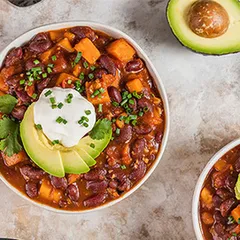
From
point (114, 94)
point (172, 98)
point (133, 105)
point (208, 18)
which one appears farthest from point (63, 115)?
point (208, 18)

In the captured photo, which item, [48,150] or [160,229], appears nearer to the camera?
[48,150]

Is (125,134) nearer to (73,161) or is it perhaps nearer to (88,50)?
(73,161)

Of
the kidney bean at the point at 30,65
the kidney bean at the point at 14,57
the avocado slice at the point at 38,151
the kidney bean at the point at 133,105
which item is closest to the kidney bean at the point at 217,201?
the kidney bean at the point at 133,105

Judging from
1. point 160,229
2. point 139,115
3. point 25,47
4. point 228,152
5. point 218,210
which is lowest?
point 160,229

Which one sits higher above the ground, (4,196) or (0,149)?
(0,149)

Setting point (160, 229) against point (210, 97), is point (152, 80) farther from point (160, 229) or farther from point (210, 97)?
A: point (160, 229)

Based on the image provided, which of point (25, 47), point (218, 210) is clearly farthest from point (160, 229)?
point (25, 47)

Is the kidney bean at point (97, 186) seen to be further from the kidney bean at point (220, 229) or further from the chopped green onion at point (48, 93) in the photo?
the kidney bean at point (220, 229)
